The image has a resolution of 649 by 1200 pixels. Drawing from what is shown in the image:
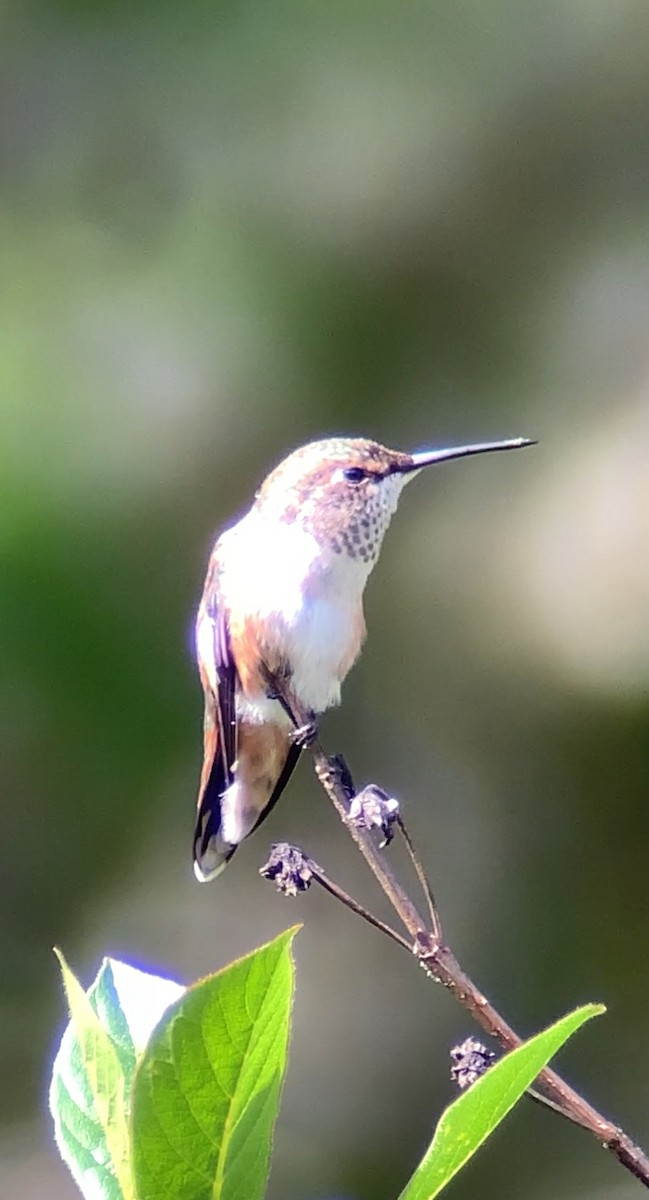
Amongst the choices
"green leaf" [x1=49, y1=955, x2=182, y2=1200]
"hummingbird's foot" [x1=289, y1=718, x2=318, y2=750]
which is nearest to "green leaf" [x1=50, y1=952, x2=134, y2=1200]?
"green leaf" [x1=49, y1=955, x2=182, y2=1200]

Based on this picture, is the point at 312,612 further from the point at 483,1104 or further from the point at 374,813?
the point at 483,1104

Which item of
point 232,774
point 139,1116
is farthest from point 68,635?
point 139,1116

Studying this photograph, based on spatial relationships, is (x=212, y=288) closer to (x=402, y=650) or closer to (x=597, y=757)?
(x=402, y=650)

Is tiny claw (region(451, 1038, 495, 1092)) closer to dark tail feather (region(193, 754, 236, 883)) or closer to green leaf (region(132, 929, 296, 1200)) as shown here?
green leaf (region(132, 929, 296, 1200))

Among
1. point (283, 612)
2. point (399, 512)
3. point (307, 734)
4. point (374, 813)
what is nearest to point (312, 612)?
point (283, 612)

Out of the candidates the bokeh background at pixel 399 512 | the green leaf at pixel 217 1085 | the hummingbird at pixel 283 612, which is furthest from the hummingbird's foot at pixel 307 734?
the bokeh background at pixel 399 512
